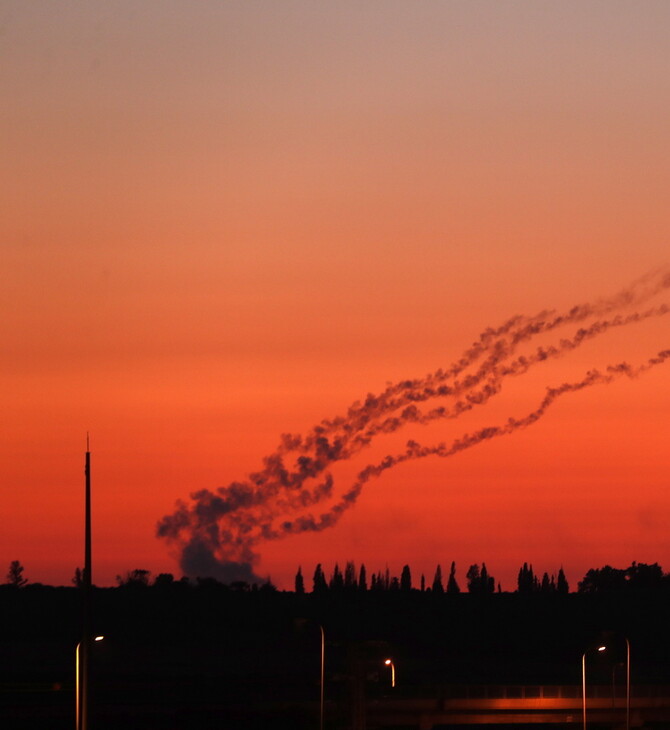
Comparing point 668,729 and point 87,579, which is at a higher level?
point 87,579

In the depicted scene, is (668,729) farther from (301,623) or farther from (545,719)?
(301,623)

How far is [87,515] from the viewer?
5875 centimetres

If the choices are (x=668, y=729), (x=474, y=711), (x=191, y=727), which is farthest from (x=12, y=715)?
(x=668, y=729)

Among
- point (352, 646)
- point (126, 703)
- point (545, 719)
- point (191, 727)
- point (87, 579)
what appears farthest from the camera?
point (126, 703)

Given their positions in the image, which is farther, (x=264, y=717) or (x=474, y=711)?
(x=474, y=711)

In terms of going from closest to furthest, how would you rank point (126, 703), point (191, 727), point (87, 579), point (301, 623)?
point (87, 579)
point (301, 623)
point (191, 727)
point (126, 703)

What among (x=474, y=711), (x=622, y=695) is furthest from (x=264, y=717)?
(x=622, y=695)

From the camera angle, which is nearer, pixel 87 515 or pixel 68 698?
pixel 87 515

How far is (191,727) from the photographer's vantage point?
540 feet

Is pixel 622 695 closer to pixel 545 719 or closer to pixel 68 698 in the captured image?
pixel 545 719

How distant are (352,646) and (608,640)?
3074 centimetres

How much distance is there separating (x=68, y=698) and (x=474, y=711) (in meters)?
55.4

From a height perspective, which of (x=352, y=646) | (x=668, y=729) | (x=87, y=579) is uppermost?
(x=87, y=579)

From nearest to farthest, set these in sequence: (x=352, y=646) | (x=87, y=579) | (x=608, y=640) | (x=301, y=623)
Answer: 1. (x=87, y=579)
2. (x=301, y=623)
3. (x=608, y=640)
4. (x=352, y=646)
